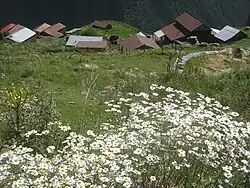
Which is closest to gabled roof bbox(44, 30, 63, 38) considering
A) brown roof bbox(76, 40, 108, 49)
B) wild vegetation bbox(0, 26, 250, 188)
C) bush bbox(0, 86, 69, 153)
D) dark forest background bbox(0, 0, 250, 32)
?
brown roof bbox(76, 40, 108, 49)

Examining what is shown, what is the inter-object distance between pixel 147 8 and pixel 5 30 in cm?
5437

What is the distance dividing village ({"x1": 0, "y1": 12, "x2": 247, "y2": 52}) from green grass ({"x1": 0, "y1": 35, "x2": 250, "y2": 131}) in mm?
19613

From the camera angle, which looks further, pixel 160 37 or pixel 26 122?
pixel 160 37

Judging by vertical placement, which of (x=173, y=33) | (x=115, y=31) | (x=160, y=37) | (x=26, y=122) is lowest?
(x=115, y=31)

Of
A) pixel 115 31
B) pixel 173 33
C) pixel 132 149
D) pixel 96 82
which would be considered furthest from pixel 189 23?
pixel 132 149

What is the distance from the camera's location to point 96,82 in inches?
527

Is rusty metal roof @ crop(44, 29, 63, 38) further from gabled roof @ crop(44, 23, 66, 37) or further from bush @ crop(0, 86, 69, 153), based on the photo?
bush @ crop(0, 86, 69, 153)

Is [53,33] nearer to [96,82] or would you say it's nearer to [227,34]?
[227,34]

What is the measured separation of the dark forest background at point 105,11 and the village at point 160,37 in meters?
39.6

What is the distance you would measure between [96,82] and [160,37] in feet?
131

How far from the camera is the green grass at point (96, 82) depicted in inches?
368

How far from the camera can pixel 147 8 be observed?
11144 centimetres

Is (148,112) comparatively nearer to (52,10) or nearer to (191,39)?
(191,39)

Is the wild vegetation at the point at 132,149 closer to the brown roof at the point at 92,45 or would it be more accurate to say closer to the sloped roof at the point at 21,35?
the brown roof at the point at 92,45
